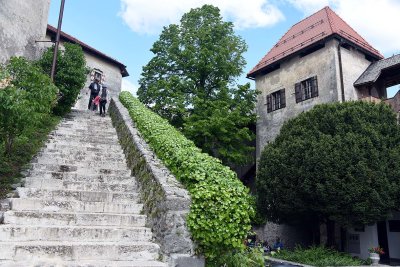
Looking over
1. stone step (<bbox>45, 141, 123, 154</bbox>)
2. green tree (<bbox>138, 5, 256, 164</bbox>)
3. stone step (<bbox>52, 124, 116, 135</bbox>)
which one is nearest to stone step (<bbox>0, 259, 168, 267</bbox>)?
stone step (<bbox>45, 141, 123, 154</bbox>)

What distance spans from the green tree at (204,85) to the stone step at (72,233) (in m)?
12.1

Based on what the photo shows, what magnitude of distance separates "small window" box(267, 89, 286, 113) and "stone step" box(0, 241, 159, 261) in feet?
55.4

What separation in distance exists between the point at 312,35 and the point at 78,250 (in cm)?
1922

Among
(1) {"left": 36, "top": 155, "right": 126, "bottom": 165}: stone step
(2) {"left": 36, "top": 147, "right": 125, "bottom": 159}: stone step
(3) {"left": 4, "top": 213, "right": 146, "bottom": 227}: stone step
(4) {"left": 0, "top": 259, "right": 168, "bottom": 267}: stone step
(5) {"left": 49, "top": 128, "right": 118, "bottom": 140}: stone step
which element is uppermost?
(5) {"left": 49, "top": 128, "right": 118, "bottom": 140}: stone step

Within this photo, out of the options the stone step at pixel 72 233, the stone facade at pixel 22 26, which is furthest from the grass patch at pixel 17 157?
the stone facade at pixel 22 26

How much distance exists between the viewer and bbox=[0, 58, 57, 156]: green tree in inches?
238

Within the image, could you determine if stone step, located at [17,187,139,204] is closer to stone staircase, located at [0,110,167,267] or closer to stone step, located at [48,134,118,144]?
stone staircase, located at [0,110,167,267]

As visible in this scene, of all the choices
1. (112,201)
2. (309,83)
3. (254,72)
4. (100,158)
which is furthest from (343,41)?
(112,201)

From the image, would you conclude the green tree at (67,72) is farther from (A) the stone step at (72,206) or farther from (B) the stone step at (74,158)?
(A) the stone step at (72,206)

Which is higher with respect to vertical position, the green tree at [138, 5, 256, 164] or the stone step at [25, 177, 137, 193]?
the green tree at [138, 5, 256, 164]

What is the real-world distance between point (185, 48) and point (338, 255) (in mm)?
14739

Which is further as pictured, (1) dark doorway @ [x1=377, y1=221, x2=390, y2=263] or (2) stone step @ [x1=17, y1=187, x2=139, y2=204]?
(1) dark doorway @ [x1=377, y1=221, x2=390, y2=263]

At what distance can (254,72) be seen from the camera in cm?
2225

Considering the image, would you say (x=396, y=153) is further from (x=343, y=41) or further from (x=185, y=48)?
(x=185, y=48)
